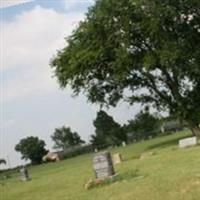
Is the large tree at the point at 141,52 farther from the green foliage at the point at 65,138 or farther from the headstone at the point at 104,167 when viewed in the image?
the green foliage at the point at 65,138

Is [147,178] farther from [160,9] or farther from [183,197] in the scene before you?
[160,9]

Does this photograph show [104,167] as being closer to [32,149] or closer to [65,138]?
[32,149]

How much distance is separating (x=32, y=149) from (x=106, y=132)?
1609 cm

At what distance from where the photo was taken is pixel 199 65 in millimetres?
49500

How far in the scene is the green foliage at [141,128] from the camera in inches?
4843

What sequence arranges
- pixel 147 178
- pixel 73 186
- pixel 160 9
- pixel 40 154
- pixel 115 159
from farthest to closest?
1. pixel 40 154
2. pixel 160 9
3. pixel 115 159
4. pixel 73 186
5. pixel 147 178

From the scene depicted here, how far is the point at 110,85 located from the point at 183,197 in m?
39.7

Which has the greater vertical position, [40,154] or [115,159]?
[40,154]

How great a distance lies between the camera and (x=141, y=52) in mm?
51500

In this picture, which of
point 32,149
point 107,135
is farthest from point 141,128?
point 32,149

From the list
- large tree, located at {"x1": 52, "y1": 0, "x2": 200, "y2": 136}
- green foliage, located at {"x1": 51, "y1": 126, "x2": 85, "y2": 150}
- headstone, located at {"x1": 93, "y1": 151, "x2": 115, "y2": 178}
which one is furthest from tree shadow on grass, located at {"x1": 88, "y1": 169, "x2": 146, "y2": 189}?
green foliage, located at {"x1": 51, "y1": 126, "x2": 85, "y2": 150}

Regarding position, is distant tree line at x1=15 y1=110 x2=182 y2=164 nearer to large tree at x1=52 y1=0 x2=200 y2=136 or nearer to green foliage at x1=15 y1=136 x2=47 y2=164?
green foliage at x1=15 y1=136 x2=47 y2=164

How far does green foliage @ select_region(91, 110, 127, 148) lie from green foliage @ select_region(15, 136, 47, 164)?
11146 millimetres

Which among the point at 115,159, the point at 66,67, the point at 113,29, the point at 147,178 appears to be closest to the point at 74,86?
the point at 66,67
